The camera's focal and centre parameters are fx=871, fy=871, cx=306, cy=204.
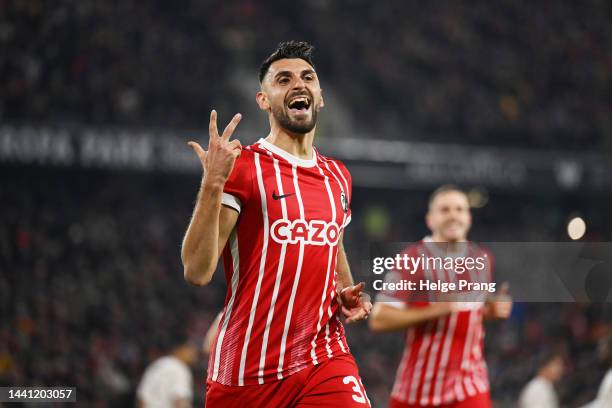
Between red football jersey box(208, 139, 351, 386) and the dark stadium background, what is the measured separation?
8.38m

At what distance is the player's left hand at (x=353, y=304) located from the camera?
3.72 m

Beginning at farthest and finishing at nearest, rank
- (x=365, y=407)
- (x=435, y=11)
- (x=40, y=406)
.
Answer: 1. (x=435, y=11)
2. (x=40, y=406)
3. (x=365, y=407)

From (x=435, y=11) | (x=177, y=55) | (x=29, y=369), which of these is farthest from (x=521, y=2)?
(x=29, y=369)

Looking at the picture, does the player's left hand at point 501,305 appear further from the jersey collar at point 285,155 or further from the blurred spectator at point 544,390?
the blurred spectator at point 544,390

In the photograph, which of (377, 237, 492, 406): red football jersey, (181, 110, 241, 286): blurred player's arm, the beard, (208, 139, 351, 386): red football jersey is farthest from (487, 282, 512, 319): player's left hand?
(181, 110, 241, 286): blurred player's arm

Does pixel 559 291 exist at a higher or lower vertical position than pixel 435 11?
lower

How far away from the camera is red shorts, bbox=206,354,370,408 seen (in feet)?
11.6

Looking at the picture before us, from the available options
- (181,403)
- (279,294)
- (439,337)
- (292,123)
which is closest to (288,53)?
(292,123)

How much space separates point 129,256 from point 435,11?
10.6m

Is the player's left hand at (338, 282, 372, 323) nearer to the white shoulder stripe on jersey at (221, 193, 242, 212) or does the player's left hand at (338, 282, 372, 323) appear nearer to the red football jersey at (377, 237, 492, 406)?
the white shoulder stripe on jersey at (221, 193, 242, 212)

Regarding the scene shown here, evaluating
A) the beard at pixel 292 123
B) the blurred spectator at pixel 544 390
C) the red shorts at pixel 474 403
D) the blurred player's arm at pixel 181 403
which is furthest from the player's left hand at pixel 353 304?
the blurred spectator at pixel 544 390

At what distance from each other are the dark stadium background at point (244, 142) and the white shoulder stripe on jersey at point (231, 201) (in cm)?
853

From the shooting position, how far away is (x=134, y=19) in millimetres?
17438

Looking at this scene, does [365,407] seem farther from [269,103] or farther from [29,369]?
[29,369]
